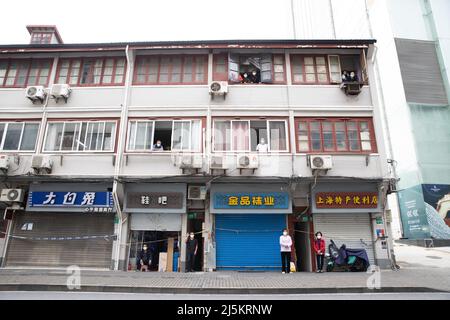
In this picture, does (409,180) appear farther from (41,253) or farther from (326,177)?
(41,253)

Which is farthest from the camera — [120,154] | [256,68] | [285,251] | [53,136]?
[256,68]

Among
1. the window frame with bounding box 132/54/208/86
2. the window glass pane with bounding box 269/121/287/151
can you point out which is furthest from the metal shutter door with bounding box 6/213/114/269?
the window glass pane with bounding box 269/121/287/151

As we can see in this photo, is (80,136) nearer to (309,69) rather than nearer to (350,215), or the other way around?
(309,69)

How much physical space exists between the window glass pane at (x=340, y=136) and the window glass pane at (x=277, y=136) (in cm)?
236

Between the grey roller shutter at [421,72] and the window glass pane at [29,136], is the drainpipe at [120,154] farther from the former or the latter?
the grey roller shutter at [421,72]

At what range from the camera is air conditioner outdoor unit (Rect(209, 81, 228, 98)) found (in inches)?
512

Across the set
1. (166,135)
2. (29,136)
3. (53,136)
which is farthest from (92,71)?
(166,135)

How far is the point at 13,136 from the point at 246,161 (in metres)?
10.9

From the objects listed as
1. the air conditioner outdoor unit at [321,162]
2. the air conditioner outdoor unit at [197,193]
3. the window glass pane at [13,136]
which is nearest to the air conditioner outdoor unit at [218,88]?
the air conditioner outdoor unit at [197,193]

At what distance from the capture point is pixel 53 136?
1337 centimetres
